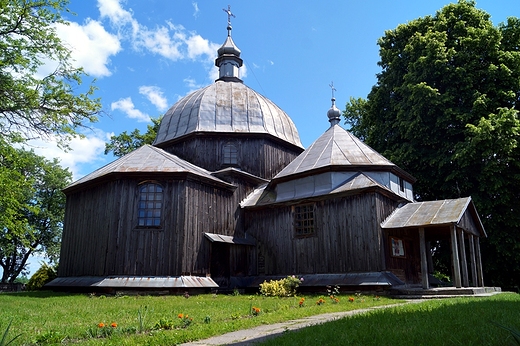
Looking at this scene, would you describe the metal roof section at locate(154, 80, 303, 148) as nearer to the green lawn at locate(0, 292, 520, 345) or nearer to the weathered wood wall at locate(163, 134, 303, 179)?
the weathered wood wall at locate(163, 134, 303, 179)

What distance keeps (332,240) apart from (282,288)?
8.36 ft

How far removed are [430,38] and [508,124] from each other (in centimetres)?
634

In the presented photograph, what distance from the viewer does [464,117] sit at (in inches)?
769

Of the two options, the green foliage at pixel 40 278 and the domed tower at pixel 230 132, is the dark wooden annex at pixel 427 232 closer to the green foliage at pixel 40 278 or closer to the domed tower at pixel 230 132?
the domed tower at pixel 230 132

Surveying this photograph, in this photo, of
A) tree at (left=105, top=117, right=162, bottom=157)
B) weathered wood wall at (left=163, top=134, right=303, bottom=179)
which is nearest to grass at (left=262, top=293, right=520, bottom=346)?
weathered wood wall at (left=163, top=134, right=303, bottom=179)

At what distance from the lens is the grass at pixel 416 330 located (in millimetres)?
4738

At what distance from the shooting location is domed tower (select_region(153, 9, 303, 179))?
19984 mm

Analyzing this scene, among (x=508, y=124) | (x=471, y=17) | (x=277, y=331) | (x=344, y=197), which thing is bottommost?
(x=277, y=331)

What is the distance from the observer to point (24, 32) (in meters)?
12.6

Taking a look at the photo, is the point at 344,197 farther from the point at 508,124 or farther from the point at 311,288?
the point at 508,124

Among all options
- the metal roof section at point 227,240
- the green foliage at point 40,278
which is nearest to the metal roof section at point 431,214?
the metal roof section at point 227,240

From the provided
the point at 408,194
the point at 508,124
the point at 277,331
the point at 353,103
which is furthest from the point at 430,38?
the point at 277,331

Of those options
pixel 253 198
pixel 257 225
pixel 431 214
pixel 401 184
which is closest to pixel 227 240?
pixel 257 225

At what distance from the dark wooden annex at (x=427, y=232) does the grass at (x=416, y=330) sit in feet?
21.9
